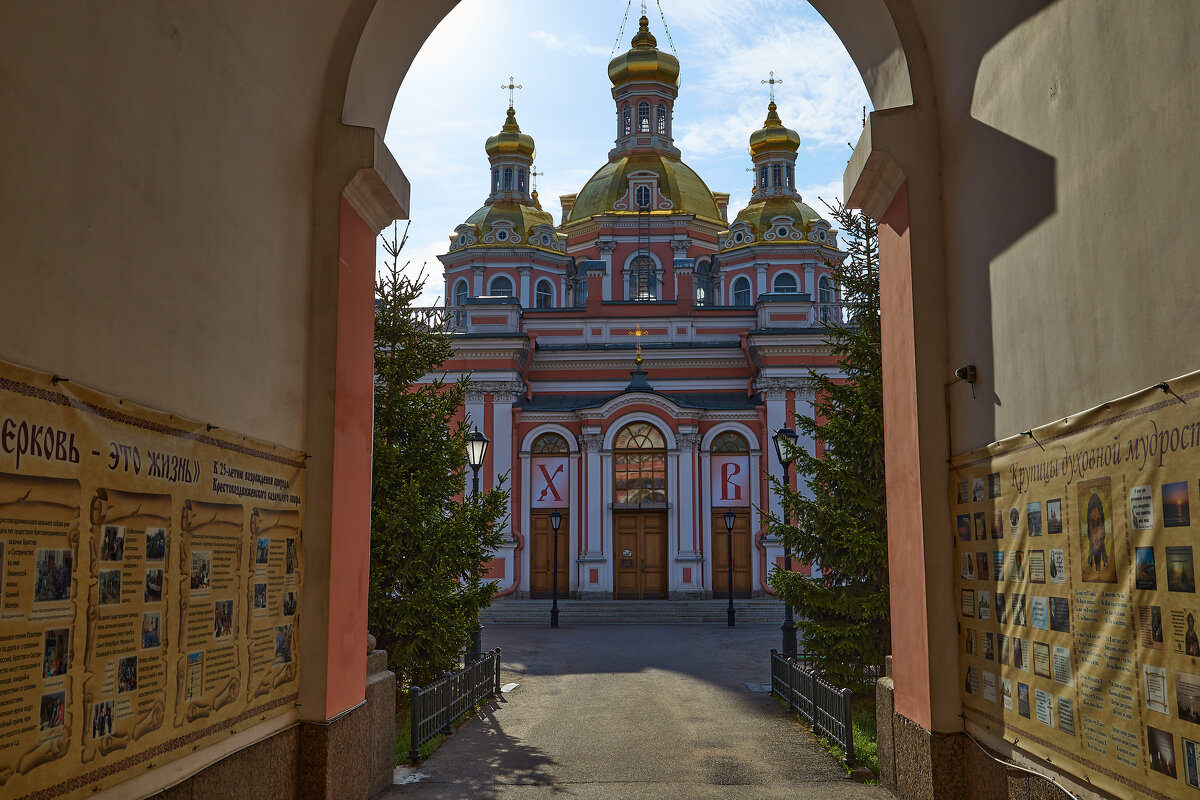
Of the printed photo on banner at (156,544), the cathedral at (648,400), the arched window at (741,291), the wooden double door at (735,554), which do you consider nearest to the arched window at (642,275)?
the cathedral at (648,400)

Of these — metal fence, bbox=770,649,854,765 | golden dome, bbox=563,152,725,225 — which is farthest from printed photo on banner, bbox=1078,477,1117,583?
golden dome, bbox=563,152,725,225

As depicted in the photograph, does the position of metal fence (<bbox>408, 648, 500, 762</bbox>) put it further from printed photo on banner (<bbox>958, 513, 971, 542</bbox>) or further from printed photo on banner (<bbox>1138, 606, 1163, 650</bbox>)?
printed photo on banner (<bbox>1138, 606, 1163, 650</bbox>)

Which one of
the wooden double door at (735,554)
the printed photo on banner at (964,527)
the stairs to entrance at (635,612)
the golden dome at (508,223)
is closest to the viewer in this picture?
the printed photo on banner at (964,527)

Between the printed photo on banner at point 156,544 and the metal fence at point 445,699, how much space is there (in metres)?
5.06

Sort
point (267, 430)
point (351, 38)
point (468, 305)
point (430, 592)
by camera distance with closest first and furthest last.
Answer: point (267, 430), point (351, 38), point (430, 592), point (468, 305)

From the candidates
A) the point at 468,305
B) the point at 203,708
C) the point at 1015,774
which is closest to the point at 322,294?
the point at 203,708

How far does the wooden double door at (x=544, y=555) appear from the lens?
32.8m

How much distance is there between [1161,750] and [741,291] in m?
39.0

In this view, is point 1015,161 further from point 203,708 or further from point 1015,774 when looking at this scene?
point 203,708

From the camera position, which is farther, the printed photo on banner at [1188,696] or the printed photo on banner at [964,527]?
the printed photo on banner at [964,527]

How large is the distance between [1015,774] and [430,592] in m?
7.72

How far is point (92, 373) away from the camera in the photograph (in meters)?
4.22

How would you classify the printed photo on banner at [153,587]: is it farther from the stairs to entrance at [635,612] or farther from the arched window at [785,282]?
the arched window at [785,282]

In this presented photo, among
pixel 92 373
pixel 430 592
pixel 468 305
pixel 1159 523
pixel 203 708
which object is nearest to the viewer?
pixel 1159 523
